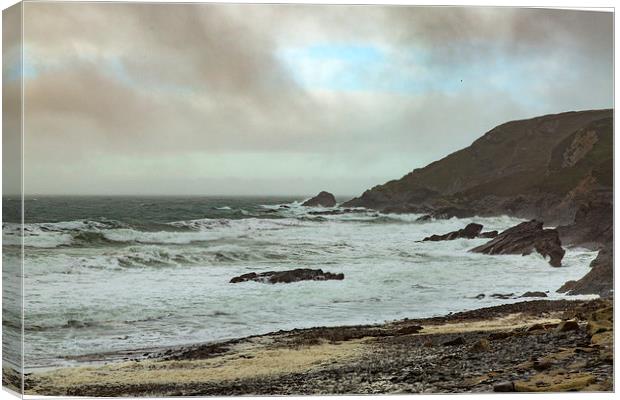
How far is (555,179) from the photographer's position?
12523 millimetres

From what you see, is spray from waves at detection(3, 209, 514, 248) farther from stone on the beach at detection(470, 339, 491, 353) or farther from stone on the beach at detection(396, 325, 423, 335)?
stone on the beach at detection(470, 339, 491, 353)

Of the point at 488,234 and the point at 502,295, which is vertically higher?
the point at 488,234

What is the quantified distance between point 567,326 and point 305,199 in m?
3.75

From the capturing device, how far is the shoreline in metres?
11.1

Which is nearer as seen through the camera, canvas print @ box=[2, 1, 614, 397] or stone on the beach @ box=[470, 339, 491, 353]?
canvas print @ box=[2, 1, 614, 397]

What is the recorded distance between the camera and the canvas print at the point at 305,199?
11164 millimetres

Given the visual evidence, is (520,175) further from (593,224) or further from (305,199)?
(305,199)

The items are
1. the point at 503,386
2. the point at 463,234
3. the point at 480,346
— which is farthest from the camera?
the point at 463,234

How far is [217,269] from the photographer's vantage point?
38.2 feet

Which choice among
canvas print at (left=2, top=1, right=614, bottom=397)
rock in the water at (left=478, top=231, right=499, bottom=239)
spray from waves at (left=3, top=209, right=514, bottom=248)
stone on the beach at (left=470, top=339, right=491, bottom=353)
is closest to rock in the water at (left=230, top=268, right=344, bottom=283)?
canvas print at (left=2, top=1, right=614, bottom=397)

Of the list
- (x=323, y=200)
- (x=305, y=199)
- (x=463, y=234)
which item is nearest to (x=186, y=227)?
(x=305, y=199)

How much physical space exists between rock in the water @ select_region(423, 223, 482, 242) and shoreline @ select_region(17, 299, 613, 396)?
3.40ft

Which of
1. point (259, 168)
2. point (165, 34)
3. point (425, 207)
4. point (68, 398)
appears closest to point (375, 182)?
point (425, 207)

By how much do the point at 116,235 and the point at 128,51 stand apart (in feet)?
7.36
